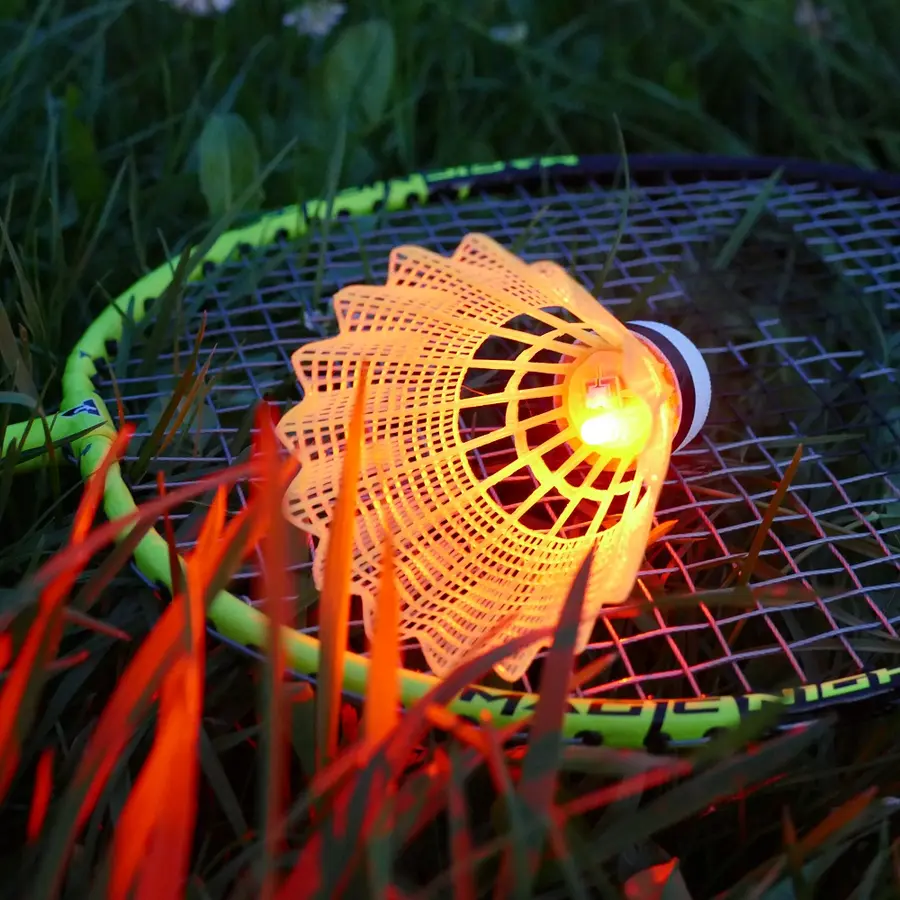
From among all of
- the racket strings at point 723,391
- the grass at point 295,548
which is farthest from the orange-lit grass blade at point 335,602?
the racket strings at point 723,391

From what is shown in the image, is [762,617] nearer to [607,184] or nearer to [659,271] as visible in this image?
[659,271]

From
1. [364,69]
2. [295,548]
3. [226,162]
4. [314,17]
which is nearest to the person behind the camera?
[295,548]

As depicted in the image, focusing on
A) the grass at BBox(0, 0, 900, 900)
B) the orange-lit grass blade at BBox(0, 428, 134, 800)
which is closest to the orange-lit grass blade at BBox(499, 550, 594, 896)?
the grass at BBox(0, 0, 900, 900)

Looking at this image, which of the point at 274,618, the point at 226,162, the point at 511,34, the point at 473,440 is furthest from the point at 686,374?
the point at 511,34

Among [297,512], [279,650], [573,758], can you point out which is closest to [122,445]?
[297,512]

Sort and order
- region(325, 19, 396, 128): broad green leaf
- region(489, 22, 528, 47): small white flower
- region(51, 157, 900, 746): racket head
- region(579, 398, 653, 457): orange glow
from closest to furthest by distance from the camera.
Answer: region(51, 157, 900, 746): racket head, region(579, 398, 653, 457): orange glow, region(325, 19, 396, 128): broad green leaf, region(489, 22, 528, 47): small white flower

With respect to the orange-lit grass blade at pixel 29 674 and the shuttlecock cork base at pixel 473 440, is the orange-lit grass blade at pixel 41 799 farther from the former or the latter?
the shuttlecock cork base at pixel 473 440

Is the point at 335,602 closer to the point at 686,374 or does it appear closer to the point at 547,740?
the point at 547,740

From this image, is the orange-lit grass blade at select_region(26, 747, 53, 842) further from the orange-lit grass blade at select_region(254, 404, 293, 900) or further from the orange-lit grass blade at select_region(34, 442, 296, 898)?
the orange-lit grass blade at select_region(254, 404, 293, 900)
